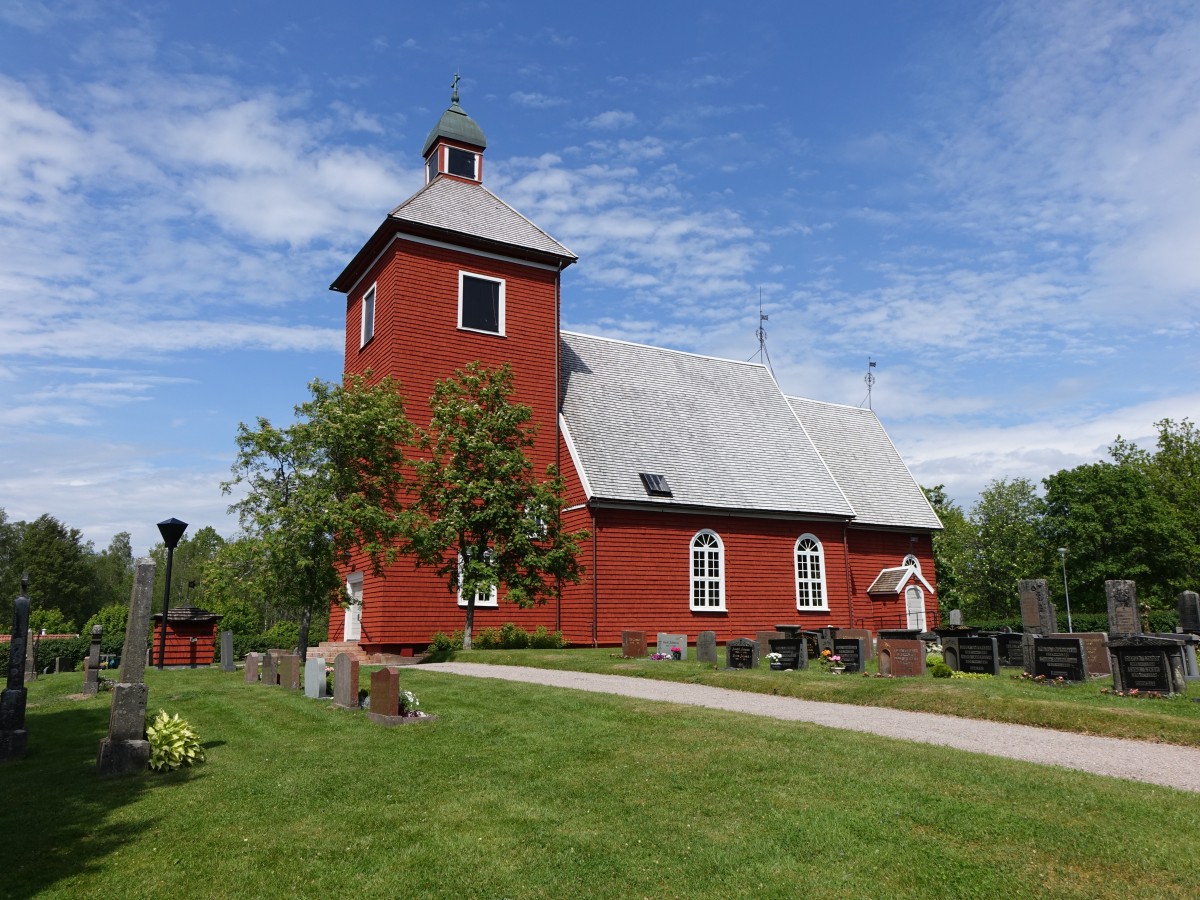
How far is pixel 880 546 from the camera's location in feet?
118

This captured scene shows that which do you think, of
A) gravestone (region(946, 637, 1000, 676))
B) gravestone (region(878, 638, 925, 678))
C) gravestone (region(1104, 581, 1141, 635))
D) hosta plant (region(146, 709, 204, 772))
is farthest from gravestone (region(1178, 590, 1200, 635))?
hosta plant (region(146, 709, 204, 772))

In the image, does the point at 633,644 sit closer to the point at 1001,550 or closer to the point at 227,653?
the point at 227,653

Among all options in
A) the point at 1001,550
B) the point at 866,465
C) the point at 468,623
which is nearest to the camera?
the point at 468,623

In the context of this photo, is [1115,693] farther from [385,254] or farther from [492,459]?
[385,254]

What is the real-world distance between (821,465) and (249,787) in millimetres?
30114

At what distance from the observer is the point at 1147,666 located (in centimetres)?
1460

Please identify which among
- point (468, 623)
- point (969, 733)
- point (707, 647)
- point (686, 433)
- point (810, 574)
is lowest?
point (969, 733)

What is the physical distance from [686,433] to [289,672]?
1951 cm

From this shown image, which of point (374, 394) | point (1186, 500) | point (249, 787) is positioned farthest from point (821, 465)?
point (1186, 500)

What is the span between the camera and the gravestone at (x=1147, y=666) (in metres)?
14.4

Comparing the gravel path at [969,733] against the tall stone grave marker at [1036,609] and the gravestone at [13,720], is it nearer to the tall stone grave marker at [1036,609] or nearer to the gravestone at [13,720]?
the gravestone at [13,720]

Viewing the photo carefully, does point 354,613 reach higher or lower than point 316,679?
higher

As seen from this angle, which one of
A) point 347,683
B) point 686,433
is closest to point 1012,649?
point 686,433

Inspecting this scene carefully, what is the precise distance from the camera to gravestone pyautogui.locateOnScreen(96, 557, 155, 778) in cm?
1023
